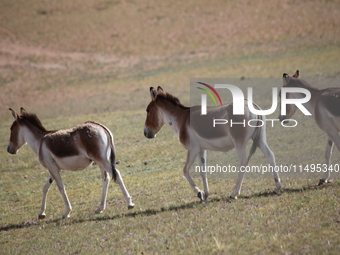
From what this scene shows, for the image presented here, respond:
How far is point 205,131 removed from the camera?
11391 millimetres

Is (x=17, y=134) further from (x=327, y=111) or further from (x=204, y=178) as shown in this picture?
(x=327, y=111)

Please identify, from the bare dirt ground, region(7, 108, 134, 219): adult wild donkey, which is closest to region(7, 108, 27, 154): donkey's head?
region(7, 108, 134, 219): adult wild donkey

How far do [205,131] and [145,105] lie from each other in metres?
19.2

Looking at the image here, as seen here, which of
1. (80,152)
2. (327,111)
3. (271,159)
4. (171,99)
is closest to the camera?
(271,159)

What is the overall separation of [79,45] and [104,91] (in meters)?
18.1

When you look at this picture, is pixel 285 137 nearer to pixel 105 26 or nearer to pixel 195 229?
pixel 195 229

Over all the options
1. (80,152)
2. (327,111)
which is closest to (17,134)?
(80,152)

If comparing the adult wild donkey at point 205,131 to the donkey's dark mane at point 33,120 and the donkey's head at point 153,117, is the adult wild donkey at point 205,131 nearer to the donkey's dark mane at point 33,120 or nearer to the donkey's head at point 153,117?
the donkey's head at point 153,117

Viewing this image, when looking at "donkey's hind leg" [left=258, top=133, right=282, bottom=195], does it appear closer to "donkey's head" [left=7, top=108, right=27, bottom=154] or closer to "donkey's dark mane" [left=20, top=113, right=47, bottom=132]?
"donkey's dark mane" [left=20, top=113, right=47, bottom=132]

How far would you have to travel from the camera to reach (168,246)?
29.3 ft

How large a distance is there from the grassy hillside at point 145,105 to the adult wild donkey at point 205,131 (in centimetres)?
85

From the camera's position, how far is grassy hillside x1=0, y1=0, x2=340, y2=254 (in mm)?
9492

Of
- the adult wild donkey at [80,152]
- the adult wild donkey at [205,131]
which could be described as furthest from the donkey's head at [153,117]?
the adult wild donkey at [80,152]

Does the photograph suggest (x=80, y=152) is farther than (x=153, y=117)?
No
